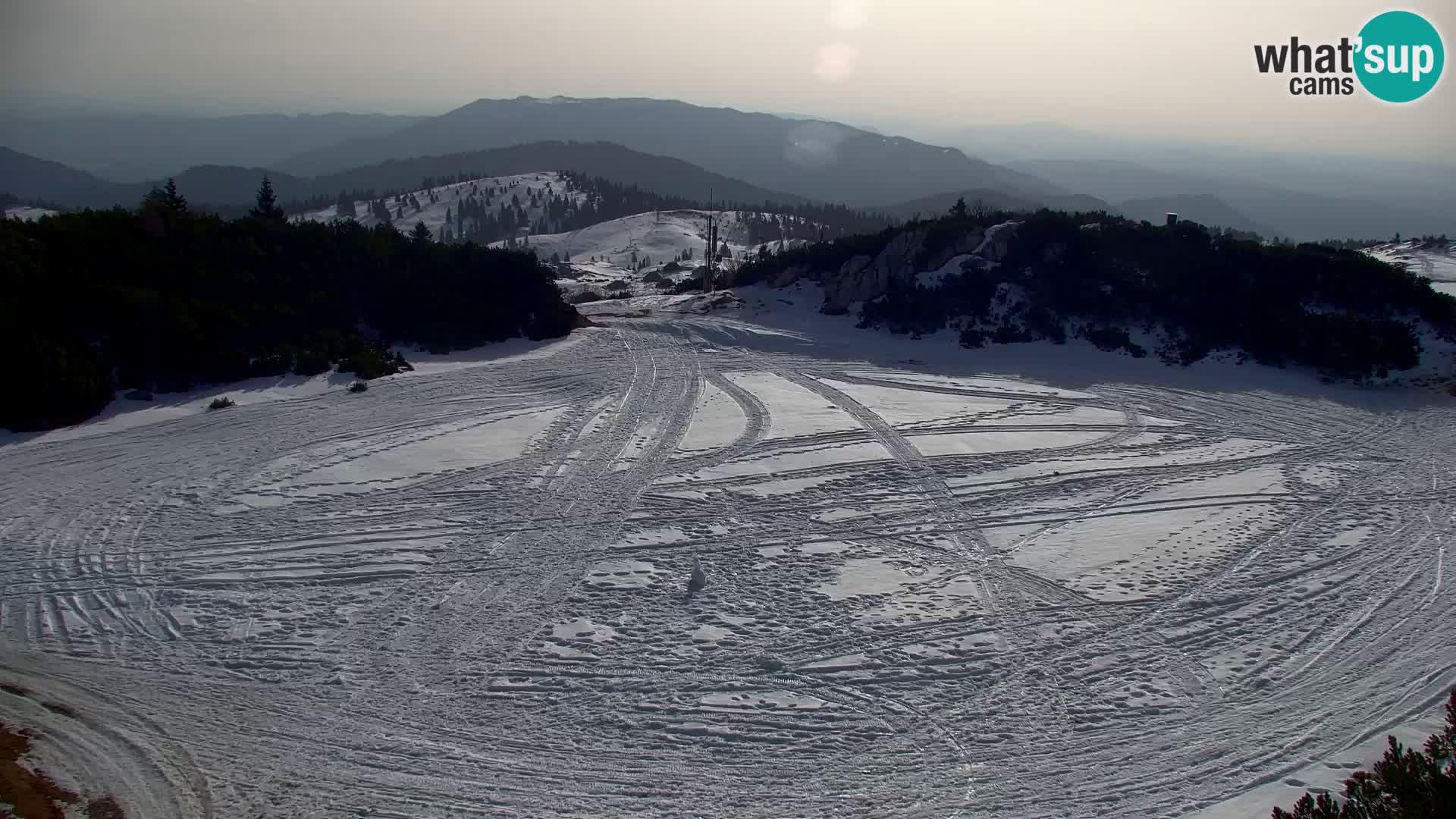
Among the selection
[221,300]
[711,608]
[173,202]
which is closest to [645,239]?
[173,202]

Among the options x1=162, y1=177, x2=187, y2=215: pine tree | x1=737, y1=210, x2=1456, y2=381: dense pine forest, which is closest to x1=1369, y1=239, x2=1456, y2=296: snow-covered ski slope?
x1=737, y1=210, x2=1456, y2=381: dense pine forest

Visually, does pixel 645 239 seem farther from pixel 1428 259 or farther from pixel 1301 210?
pixel 1301 210

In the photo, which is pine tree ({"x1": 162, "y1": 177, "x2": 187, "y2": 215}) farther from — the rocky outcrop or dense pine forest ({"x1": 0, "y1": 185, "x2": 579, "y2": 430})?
the rocky outcrop

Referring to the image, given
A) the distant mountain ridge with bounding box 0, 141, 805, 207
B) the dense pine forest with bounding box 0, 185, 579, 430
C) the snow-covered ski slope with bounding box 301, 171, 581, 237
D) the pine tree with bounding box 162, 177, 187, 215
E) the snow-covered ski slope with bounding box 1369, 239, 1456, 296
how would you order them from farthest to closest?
the distant mountain ridge with bounding box 0, 141, 805, 207 < the snow-covered ski slope with bounding box 301, 171, 581, 237 < the snow-covered ski slope with bounding box 1369, 239, 1456, 296 < the pine tree with bounding box 162, 177, 187, 215 < the dense pine forest with bounding box 0, 185, 579, 430

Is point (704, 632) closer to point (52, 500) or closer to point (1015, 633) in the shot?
point (1015, 633)

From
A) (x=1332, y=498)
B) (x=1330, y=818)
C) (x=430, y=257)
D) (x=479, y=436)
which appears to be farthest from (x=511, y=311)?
(x=1330, y=818)

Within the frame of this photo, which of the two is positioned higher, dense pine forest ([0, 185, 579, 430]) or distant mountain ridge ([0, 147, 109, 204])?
distant mountain ridge ([0, 147, 109, 204])
